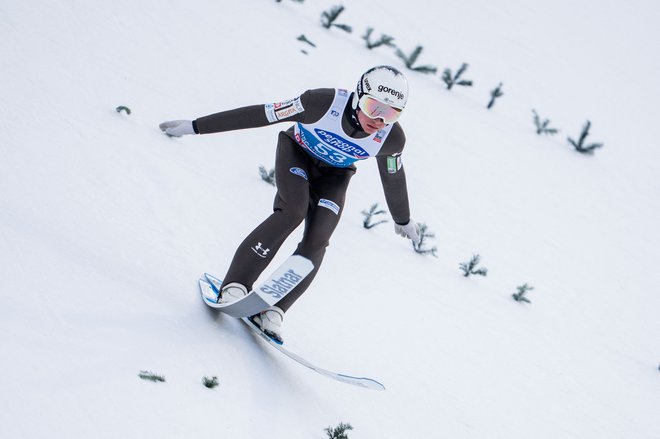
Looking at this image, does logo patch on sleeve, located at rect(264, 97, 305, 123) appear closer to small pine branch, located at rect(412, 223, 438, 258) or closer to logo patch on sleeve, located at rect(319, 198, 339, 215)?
logo patch on sleeve, located at rect(319, 198, 339, 215)

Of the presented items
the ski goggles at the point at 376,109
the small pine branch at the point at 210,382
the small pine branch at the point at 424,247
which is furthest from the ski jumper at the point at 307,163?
the small pine branch at the point at 424,247

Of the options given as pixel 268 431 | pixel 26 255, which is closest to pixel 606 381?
pixel 268 431

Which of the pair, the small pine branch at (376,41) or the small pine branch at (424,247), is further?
the small pine branch at (376,41)

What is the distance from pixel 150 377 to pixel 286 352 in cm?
113

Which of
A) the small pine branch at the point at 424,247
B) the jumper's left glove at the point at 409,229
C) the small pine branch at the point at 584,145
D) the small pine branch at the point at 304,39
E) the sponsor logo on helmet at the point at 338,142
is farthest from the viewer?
the small pine branch at the point at 584,145

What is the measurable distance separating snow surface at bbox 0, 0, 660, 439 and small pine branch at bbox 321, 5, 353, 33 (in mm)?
231

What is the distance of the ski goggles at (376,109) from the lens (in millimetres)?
4152

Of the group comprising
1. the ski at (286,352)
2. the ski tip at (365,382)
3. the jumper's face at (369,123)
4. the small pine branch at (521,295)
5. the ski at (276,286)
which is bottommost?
the ski at (286,352)

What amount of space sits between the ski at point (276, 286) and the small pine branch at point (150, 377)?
2.88ft

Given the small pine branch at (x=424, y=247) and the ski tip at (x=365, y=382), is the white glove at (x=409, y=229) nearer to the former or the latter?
the ski tip at (x=365, y=382)

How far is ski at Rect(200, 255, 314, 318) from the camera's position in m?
3.83

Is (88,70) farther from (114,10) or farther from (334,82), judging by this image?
(334,82)

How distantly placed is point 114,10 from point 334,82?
12.4 feet

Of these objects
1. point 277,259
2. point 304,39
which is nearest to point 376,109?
point 277,259
